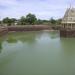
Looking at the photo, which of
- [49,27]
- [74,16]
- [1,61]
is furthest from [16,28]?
[1,61]

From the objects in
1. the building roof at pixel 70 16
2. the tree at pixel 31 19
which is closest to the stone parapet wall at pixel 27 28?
the tree at pixel 31 19

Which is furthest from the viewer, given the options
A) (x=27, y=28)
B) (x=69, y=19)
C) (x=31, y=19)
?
(x=31, y=19)

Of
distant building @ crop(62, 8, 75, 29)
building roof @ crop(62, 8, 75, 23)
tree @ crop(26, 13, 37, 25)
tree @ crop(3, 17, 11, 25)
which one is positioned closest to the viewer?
distant building @ crop(62, 8, 75, 29)

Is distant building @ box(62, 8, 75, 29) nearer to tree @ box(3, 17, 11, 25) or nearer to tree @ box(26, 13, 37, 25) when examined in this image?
tree @ box(26, 13, 37, 25)

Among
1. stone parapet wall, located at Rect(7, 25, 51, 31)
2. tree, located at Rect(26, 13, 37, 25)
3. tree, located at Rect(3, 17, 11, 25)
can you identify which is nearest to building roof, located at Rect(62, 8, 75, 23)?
stone parapet wall, located at Rect(7, 25, 51, 31)

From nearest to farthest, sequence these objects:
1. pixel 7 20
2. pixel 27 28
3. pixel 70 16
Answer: pixel 70 16, pixel 27 28, pixel 7 20

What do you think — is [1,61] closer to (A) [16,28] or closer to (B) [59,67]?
(B) [59,67]

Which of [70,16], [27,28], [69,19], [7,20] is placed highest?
[70,16]

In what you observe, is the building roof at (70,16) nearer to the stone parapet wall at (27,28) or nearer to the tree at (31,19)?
the stone parapet wall at (27,28)

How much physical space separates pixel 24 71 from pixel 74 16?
3599 centimetres

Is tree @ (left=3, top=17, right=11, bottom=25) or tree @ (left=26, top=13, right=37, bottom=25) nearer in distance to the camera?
tree @ (left=26, top=13, right=37, bottom=25)

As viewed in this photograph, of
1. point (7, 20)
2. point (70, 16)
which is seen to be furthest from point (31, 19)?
point (70, 16)

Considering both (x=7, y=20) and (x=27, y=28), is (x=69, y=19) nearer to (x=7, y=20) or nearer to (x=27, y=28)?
(x=27, y=28)

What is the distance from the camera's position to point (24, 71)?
13250 millimetres
